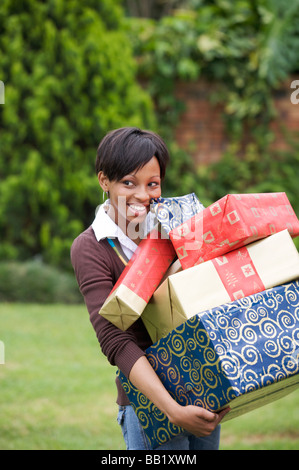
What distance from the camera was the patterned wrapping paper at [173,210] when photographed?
1.53m

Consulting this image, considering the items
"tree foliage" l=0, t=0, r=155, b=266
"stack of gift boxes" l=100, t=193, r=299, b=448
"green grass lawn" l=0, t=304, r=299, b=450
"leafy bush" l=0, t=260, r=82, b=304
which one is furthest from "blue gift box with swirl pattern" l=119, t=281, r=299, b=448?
"tree foliage" l=0, t=0, r=155, b=266

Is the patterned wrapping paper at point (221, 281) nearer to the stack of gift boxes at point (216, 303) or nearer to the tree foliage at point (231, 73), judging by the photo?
the stack of gift boxes at point (216, 303)

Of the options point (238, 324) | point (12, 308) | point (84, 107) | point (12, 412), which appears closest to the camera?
point (238, 324)

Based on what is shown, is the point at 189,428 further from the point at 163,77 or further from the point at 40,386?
the point at 163,77

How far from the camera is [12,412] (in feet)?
12.0

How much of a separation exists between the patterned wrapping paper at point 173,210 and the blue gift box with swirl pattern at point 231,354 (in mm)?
284

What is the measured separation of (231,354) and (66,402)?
276 cm

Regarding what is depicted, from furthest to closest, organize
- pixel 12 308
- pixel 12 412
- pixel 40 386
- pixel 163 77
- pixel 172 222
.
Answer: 1. pixel 163 77
2. pixel 12 308
3. pixel 40 386
4. pixel 12 412
5. pixel 172 222

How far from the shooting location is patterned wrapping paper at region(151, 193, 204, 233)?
5.01 feet

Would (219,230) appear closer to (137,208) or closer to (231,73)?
(137,208)

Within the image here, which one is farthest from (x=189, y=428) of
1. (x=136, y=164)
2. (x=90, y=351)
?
(x=90, y=351)

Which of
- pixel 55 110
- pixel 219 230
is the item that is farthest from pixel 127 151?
pixel 55 110
